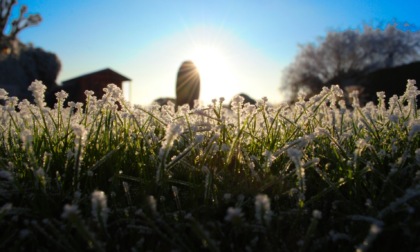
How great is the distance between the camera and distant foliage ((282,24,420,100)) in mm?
43656

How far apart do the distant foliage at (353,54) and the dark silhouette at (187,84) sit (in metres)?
32.2

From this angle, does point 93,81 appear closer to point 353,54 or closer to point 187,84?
point 187,84

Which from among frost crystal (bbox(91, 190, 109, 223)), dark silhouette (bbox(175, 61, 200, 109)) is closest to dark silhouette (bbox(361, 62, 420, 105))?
dark silhouette (bbox(175, 61, 200, 109))

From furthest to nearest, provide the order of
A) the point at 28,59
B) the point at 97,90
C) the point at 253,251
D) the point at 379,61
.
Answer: the point at 379,61
the point at 28,59
the point at 97,90
the point at 253,251

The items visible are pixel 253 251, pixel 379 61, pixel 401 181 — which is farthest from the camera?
pixel 379 61

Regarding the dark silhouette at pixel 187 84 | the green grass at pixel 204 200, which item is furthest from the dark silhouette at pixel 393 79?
the green grass at pixel 204 200

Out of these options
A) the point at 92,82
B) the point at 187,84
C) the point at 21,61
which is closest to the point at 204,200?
the point at 187,84

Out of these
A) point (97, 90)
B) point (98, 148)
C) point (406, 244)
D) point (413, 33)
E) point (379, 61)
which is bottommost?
point (406, 244)

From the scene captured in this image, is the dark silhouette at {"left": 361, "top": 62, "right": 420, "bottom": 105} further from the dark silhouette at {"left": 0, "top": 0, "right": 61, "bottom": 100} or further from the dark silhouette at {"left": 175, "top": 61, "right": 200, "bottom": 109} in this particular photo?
the dark silhouette at {"left": 0, "top": 0, "right": 61, "bottom": 100}

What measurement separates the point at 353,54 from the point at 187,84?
3736 cm

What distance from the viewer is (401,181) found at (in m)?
1.28

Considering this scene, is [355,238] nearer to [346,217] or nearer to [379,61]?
[346,217]

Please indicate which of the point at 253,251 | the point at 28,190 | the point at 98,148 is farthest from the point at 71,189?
the point at 253,251

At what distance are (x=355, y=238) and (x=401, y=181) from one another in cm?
42
